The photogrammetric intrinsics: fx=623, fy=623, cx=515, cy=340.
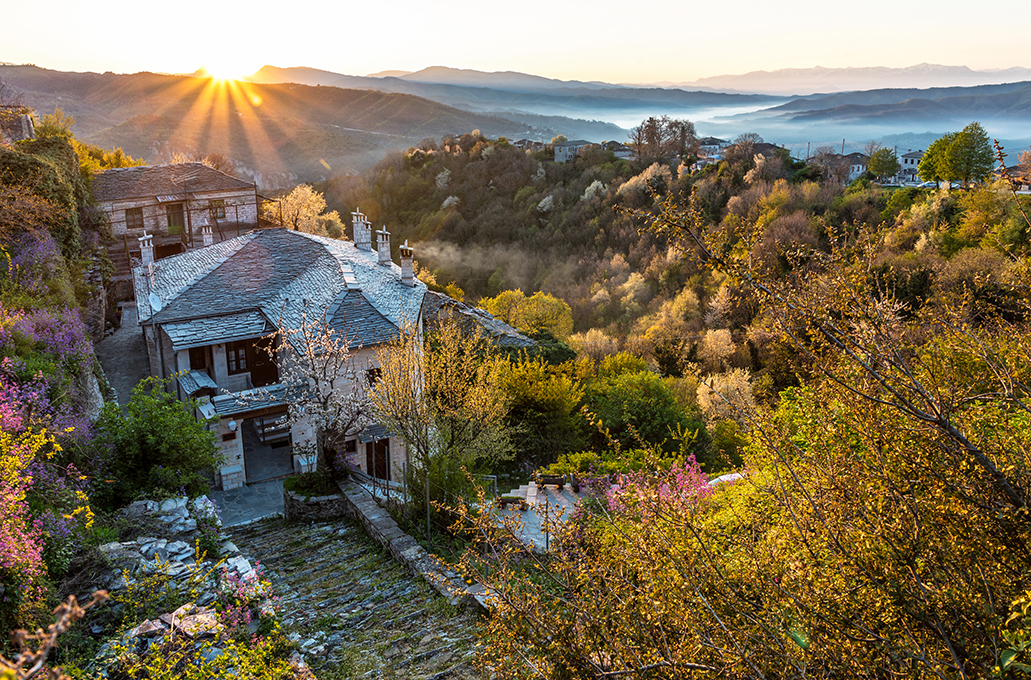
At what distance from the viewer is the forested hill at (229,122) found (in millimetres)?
92188

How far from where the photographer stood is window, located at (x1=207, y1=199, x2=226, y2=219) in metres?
36.9

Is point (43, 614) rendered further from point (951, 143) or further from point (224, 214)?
point (951, 143)

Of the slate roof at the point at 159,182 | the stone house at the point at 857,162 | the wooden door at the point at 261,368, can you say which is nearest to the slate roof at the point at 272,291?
the wooden door at the point at 261,368

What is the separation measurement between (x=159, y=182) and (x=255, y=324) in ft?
74.3

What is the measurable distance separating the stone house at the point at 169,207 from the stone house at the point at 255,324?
1323cm

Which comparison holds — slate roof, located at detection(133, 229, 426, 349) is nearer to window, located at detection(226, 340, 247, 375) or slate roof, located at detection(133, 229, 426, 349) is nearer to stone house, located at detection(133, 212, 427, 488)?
stone house, located at detection(133, 212, 427, 488)

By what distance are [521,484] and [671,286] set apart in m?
31.3

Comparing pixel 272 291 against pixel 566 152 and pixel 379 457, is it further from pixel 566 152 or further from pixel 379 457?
pixel 566 152

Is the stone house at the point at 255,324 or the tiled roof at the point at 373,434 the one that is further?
the tiled roof at the point at 373,434

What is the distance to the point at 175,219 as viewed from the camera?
36.1m

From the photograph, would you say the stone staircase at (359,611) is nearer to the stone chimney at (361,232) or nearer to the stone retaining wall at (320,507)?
the stone retaining wall at (320,507)

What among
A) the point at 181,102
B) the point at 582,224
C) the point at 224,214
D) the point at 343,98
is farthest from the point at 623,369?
the point at 343,98

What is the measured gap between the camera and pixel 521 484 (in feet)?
63.1

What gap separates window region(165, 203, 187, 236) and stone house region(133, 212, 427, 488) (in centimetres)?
1475
